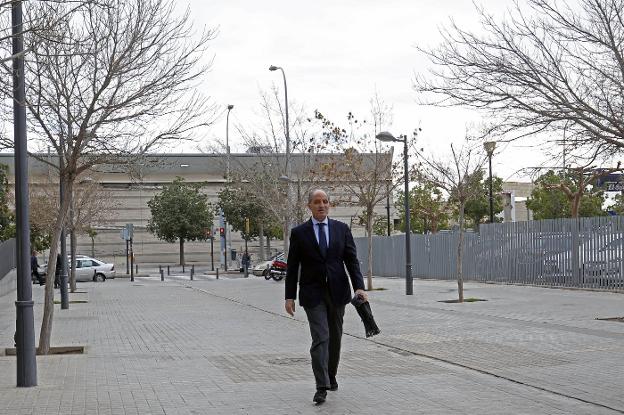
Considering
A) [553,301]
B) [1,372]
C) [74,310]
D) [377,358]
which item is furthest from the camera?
[74,310]

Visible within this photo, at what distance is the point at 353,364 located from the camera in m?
11.0

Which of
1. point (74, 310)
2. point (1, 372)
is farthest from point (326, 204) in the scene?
point (74, 310)

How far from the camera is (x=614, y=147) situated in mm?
14227

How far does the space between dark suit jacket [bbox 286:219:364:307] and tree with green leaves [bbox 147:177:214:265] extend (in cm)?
5263

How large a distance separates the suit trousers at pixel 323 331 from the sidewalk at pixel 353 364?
0.94 feet

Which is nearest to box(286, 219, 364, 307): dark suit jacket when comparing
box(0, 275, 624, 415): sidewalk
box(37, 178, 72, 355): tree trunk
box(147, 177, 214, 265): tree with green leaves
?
box(0, 275, 624, 415): sidewalk

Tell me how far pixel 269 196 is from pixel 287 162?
2.58 meters

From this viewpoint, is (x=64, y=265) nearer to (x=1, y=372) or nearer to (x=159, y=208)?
(x=1, y=372)

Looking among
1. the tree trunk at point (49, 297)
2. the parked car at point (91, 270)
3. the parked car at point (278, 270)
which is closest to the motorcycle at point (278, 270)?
the parked car at point (278, 270)

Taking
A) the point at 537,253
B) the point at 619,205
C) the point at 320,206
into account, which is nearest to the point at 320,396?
the point at 320,206

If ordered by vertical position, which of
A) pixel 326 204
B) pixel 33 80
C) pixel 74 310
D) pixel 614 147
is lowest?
pixel 74 310

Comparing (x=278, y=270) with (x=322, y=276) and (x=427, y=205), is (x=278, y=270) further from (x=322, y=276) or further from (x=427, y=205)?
(x=322, y=276)

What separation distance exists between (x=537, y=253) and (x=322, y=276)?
796 inches

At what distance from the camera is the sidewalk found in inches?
323
